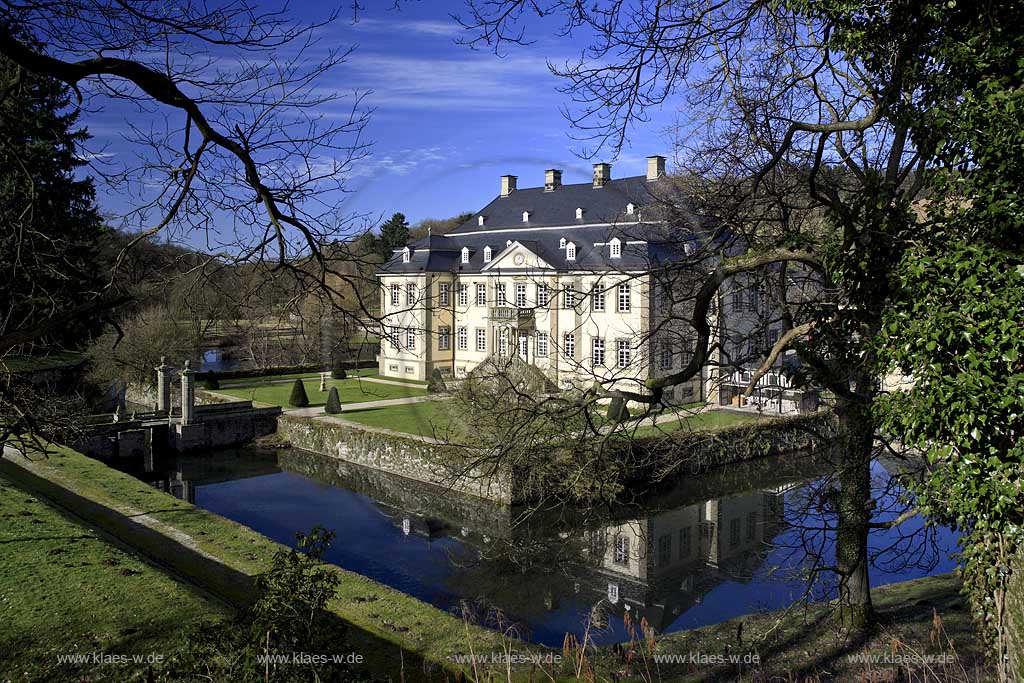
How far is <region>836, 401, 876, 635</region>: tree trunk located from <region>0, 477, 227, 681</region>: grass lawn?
609 cm

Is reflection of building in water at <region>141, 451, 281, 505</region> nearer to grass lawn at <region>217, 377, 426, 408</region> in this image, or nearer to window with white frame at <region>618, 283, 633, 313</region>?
grass lawn at <region>217, 377, 426, 408</region>

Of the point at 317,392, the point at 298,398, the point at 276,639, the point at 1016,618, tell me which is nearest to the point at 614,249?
the point at 298,398

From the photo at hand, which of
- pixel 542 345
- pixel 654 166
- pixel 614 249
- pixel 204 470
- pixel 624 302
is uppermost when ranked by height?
pixel 654 166

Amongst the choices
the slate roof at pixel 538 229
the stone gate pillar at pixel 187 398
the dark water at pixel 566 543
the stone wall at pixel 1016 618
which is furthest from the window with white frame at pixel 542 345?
the stone wall at pixel 1016 618

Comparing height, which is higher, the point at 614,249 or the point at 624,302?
the point at 614,249

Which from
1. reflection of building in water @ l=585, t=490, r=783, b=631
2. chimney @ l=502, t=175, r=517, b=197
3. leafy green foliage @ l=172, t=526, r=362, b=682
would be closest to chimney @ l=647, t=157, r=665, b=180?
chimney @ l=502, t=175, r=517, b=197

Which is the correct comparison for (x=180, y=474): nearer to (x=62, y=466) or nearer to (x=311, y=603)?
(x=62, y=466)

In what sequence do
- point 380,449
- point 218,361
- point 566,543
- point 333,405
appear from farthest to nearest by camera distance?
point 218,361
point 333,405
point 380,449
point 566,543

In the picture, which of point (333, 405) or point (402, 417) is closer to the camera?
point (402, 417)

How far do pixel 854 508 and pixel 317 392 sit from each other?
26743mm

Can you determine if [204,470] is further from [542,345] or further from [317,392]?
[542,345]

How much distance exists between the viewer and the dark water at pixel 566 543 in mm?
11667

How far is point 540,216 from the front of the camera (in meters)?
33.8

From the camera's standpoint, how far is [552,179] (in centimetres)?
3547
